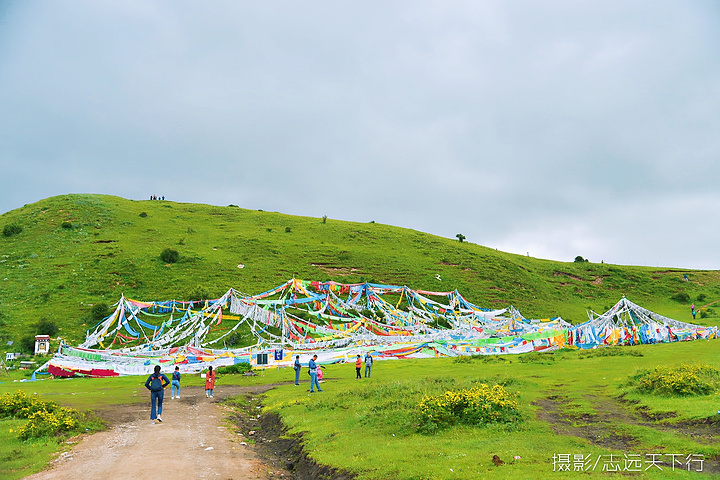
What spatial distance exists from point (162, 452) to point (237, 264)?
5203 cm

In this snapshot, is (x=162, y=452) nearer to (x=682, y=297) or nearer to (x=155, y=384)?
(x=155, y=384)

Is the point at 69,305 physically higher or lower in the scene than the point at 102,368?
higher

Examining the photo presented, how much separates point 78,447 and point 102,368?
18.8m

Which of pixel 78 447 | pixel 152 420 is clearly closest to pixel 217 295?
pixel 152 420

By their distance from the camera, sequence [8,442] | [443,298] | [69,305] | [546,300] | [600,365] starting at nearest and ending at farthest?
[8,442] → [600,365] → [69,305] → [443,298] → [546,300]

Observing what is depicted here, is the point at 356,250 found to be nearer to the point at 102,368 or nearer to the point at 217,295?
the point at 217,295

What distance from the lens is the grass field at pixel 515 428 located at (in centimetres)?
963

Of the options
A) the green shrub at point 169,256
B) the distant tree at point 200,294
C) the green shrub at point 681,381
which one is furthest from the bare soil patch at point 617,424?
the green shrub at point 169,256

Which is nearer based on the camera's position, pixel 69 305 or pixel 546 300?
pixel 69 305

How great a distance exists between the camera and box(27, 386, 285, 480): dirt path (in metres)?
11.2

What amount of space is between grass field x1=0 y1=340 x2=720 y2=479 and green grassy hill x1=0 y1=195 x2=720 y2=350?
30.2 meters

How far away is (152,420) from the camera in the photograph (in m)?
17.1

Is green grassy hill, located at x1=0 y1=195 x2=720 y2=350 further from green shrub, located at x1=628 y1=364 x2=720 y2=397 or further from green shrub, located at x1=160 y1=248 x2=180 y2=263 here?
green shrub, located at x1=628 y1=364 x2=720 y2=397

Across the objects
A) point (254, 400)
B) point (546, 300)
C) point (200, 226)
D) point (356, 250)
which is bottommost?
point (254, 400)
